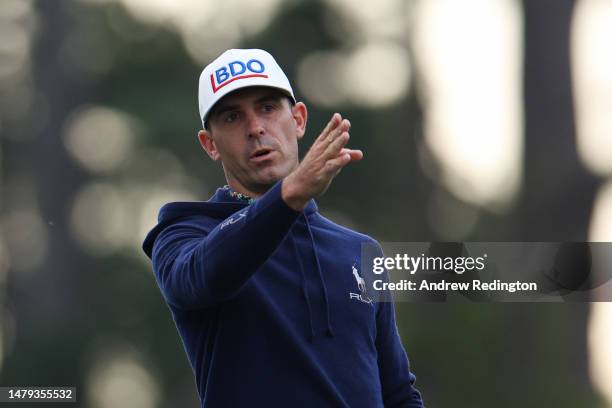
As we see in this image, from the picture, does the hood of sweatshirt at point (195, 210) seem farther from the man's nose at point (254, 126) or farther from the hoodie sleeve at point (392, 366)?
the hoodie sleeve at point (392, 366)

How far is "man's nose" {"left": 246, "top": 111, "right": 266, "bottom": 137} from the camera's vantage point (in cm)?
399

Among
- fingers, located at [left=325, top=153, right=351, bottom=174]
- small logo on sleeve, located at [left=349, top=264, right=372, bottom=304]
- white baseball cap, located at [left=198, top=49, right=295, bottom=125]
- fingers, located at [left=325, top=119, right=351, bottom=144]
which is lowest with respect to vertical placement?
small logo on sleeve, located at [left=349, top=264, right=372, bottom=304]

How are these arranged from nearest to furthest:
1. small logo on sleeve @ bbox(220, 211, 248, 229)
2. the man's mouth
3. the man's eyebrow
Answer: small logo on sleeve @ bbox(220, 211, 248, 229) < the man's mouth < the man's eyebrow

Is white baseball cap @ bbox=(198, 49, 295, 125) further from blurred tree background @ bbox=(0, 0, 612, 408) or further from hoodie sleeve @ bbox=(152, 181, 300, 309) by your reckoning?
blurred tree background @ bbox=(0, 0, 612, 408)

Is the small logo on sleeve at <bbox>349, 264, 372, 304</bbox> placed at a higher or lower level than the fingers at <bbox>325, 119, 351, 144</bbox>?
lower

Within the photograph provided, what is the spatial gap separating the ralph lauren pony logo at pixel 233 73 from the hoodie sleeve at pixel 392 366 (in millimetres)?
716

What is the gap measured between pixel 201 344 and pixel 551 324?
10.5 metres

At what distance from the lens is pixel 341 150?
340 cm

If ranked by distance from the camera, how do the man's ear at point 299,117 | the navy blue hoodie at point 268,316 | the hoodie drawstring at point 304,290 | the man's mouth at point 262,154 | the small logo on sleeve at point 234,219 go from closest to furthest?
1. the small logo on sleeve at point 234,219
2. the navy blue hoodie at point 268,316
3. the hoodie drawstring at point 304,290
4. the man's mouth at point 262,154
5. the man's ear at point 299,117

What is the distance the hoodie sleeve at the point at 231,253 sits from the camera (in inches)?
137

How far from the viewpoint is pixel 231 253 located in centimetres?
349

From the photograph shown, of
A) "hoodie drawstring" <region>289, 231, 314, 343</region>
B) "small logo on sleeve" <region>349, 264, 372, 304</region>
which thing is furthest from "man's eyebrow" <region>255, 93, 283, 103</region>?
"small logo on sleeve" <region>349, 264, 372, 304</region>

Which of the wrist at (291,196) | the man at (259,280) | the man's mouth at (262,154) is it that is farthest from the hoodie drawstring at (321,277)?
the wrist at (291,196)

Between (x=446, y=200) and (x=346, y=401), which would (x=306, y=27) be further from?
(x=346, y=401)
